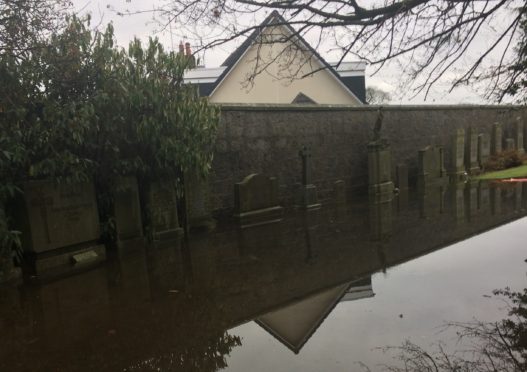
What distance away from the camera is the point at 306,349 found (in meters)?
3.24

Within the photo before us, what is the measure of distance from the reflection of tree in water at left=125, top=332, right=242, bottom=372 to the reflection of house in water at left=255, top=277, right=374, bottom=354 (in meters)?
0.39

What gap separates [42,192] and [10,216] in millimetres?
562

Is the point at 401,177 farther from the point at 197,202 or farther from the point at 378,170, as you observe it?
the point at 197,202

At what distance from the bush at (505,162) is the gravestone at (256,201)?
10.5 m

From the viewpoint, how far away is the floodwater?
3.23m

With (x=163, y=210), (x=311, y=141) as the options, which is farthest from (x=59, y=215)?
(x=311, y=141)

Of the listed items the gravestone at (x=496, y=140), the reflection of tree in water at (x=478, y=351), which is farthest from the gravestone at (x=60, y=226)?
the gravestone at (x=496, y=140)

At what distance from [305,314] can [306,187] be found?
6.36 m

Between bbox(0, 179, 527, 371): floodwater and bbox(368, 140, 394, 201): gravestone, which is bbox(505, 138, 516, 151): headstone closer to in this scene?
bbox(368, 140, 394, 201): gravestone

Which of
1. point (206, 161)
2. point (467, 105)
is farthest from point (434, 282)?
point (467, 105)

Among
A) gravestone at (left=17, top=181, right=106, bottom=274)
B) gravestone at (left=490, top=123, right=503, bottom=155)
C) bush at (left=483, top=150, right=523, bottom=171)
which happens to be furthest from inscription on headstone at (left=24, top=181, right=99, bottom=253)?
gravestone at (left=490, top=123, right=503, bottom=155)

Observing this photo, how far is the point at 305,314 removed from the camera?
3.95 m

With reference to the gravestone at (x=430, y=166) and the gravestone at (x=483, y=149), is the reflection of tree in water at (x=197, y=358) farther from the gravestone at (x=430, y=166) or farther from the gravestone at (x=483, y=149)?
the gravestone at (x=483, y=149)

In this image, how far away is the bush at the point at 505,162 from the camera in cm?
1583
